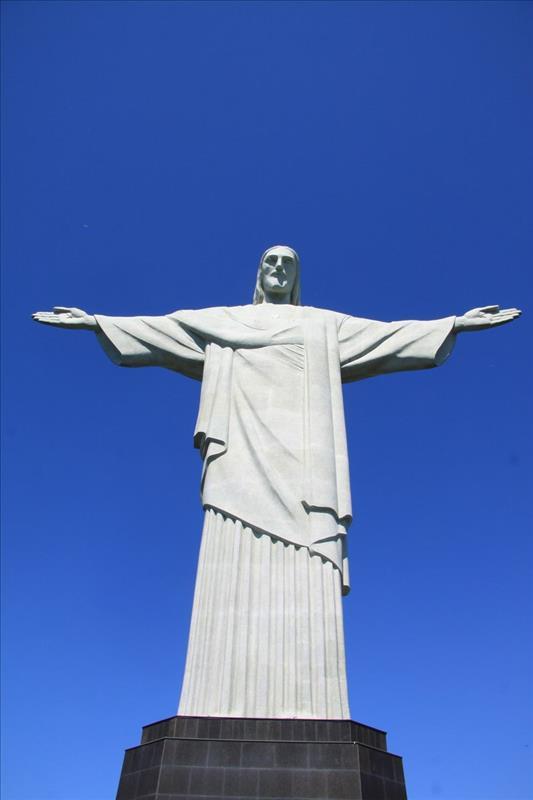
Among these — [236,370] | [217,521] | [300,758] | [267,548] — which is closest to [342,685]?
[300,758]

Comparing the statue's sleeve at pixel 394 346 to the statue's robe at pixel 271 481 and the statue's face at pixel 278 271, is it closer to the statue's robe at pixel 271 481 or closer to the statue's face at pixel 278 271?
the statue's robe at pixel 271 481

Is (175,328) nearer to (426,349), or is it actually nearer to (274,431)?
(274,431)

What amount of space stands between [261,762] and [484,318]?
692 cm

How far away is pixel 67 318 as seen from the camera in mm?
10719

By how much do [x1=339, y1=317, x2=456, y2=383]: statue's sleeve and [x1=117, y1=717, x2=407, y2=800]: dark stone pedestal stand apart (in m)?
5.35

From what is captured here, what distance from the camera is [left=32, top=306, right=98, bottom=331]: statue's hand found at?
10641 millimetres

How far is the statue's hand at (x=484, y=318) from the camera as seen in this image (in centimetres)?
1059

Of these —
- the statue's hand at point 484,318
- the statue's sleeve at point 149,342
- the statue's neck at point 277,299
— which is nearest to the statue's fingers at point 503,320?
the statue's hand at point 484,318

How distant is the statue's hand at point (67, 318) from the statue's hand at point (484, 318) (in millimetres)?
5612

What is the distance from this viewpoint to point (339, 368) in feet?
35.0

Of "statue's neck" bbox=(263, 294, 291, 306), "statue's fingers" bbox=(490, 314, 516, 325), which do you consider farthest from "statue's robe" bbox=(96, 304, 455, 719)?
"statue's fingers" bbox=(490, 314, 516, 325)

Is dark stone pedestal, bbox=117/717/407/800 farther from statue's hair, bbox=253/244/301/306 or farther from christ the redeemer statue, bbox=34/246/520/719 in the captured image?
statue's hair, bbox=253/244/301/306

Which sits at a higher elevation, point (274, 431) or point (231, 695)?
point (274, 431)

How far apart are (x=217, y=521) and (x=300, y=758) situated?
299cm
